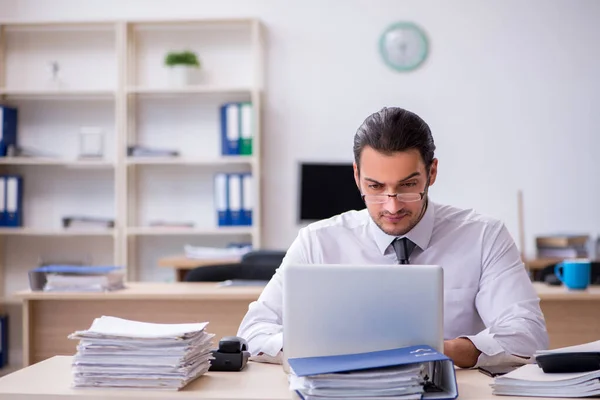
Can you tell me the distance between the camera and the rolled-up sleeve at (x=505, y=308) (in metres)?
1.83

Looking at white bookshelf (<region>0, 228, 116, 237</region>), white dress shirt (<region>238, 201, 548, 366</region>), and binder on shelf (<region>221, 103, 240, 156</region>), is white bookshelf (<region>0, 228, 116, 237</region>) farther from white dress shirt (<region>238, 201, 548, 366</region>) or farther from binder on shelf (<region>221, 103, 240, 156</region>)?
white dress shirt (<region>238, 201, 548, 366</region>)

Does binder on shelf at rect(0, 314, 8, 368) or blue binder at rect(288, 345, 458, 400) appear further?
binder on shelf at rect(0, 314, 8, 368)

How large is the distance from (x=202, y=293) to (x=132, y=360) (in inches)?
61.3

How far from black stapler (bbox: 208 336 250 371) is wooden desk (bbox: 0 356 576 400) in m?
0.02

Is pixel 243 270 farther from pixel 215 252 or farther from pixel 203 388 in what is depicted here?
pixel 203 388

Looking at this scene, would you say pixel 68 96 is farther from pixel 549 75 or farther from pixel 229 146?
pixel 549 75

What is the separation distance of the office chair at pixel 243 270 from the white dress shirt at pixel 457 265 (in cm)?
113

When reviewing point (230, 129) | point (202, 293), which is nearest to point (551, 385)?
point (202, 293)

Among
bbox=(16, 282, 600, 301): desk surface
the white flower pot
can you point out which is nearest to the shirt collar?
bbox=(16, 282, 600, 301): desk surface

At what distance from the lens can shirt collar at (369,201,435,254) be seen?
207 centimetres

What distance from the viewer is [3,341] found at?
499 centimetres

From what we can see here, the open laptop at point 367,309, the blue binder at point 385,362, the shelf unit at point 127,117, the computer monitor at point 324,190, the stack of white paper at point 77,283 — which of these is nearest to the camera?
the blue binder at point 385,362

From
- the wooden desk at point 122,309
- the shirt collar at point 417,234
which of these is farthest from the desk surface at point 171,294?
the shirt collar at point 417,234

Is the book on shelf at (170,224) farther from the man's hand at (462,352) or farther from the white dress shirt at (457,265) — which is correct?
the man's hand at (462,352)
